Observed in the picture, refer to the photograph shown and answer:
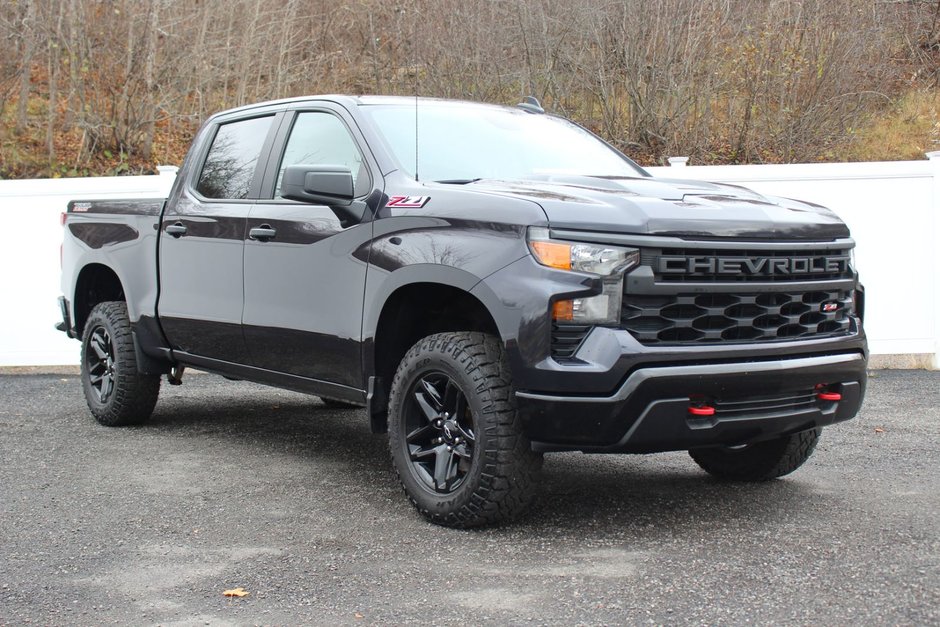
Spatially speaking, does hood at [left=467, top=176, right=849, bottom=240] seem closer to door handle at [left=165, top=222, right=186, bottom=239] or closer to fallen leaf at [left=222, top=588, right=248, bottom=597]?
fallen leaf at [left=222, top=588, right=248, bottom=597]

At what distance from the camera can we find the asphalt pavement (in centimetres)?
370

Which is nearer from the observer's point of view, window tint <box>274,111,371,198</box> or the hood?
the hood

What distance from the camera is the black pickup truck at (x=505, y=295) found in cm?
421

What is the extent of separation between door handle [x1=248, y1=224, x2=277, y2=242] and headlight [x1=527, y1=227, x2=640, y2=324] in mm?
1928

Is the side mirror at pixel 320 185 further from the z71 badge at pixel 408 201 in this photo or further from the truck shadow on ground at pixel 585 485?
the truck shadow on ground at pixel 585 485

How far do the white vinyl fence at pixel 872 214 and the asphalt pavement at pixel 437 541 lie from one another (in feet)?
9.27

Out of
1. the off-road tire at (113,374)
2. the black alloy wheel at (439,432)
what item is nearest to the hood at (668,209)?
the black alloy wheel at (439,432)

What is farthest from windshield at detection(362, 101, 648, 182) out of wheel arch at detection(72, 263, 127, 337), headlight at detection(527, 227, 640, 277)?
wheel arch at detection(72, 263, 127, 337)

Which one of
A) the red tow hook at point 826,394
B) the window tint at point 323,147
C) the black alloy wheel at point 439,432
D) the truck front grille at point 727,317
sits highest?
the window tint at point 323,147

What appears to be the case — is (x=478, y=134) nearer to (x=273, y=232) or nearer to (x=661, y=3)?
(x=273, y=232)

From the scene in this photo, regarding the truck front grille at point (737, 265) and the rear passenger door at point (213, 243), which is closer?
the truck front grille at point (737, 265)

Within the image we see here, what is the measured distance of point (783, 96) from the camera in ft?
45.6

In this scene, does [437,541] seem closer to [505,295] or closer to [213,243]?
[505,295]

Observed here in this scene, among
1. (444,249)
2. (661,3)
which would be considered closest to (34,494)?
(444,249)
